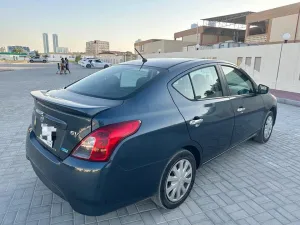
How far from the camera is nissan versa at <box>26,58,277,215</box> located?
178 centimetres

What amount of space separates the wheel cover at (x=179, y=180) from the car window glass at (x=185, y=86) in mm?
739

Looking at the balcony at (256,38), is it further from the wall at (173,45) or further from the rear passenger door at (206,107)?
the rear passenger door at (206,107)

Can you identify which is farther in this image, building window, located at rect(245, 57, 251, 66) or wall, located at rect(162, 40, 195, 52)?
wall, located at rect(162, 40, 195, 52)

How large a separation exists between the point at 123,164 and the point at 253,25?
35709 millimetres

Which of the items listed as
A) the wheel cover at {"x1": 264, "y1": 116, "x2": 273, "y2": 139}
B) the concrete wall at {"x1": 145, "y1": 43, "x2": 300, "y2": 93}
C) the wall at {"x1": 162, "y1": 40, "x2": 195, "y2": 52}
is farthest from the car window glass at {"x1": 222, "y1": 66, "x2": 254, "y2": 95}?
the wall at {"x1": 162, "y1": 40, "x2": 195, "y2": 52}

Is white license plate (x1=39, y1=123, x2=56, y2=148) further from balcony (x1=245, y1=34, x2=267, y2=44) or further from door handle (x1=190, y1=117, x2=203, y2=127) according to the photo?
balcony (x1=245, y1=34, x2=267, y2=44)

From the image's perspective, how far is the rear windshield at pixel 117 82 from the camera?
88.9 inches

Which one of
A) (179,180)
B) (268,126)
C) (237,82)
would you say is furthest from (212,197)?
(268,126)

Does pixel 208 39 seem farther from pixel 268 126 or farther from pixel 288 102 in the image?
pixel 268 126

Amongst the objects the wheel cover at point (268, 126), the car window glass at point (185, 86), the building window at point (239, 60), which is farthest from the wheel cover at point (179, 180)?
the building window at point (239, 60)

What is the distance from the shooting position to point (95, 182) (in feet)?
5.76

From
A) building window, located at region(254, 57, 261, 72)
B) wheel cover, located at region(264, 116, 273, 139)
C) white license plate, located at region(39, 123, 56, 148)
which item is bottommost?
wheel cover, located at region(264, 116, 273, 139)

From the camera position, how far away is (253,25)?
103 feet

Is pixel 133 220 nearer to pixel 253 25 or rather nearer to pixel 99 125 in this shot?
pixel 99 125
